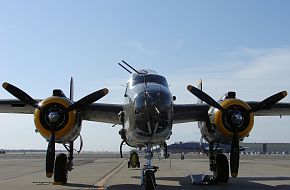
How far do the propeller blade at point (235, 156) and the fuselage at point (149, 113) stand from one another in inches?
125

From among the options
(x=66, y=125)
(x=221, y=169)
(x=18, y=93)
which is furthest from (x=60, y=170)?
(x=221, y=169)

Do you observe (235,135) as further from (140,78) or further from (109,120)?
(109,120)

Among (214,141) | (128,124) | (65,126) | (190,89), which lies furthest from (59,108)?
(214,141)

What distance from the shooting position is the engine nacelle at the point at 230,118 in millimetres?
15883

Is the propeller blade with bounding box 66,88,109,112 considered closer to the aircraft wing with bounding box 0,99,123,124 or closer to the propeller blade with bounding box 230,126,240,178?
the aircraft wing with bounding box 0,99,123,124

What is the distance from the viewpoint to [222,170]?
17.4m

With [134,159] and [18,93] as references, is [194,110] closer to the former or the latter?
[18,93]

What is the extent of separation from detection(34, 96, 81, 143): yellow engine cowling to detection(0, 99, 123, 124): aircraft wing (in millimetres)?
1860

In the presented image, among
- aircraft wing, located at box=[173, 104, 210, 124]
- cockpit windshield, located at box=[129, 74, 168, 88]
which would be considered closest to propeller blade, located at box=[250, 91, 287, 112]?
aircraft wing, located at box=[173, 104, 210, 124]

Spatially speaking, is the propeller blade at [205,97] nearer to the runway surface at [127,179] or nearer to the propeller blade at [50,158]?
the runway surface at [127,179]

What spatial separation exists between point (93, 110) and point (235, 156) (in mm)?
6067

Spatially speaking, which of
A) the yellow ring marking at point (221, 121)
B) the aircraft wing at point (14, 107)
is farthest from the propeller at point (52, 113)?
the yellow ring marking at point (221, 121)

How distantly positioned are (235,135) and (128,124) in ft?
13.6

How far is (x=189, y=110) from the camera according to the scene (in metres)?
17.6
